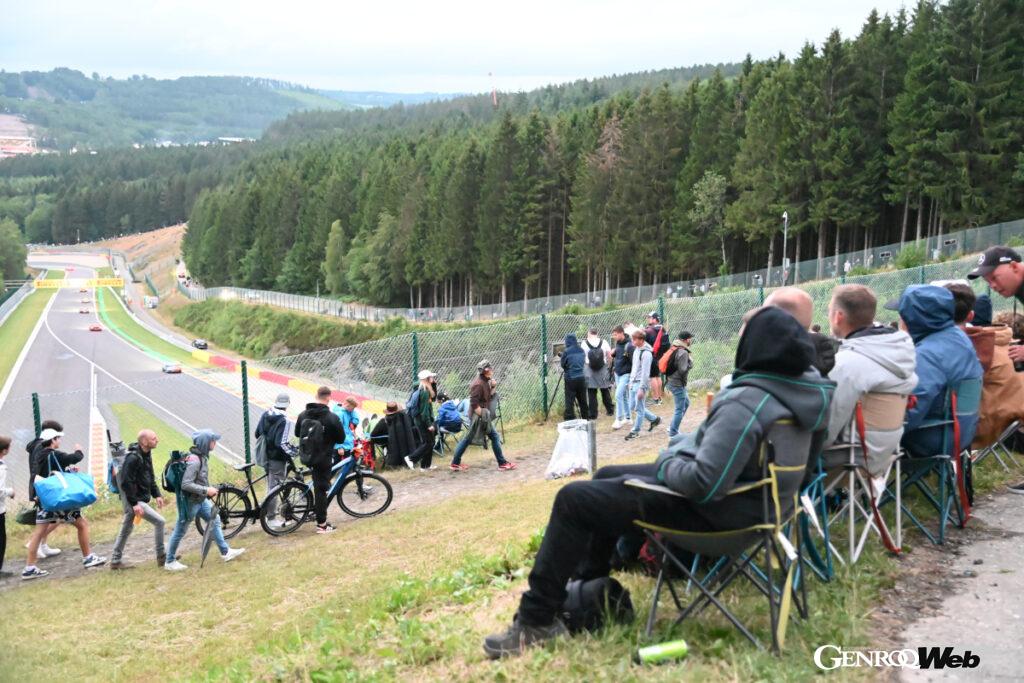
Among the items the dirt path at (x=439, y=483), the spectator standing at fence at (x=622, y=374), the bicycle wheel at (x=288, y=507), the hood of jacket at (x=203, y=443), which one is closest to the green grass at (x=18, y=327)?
the dirt path at (x=439, y=483)

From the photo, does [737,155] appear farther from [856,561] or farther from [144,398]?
[856,561]

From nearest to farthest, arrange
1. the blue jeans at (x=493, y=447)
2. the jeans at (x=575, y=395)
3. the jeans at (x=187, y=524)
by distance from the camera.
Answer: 1. the jeans at (x=187, y=524)
2. the blue jeans at (x=493, y=447)
3. the jeans at (x=575, y=395)

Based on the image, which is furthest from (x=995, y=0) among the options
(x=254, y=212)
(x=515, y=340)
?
(x=254, y=212)

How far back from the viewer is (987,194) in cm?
4775

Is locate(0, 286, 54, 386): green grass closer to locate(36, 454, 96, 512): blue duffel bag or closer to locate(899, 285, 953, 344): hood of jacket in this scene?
locate(36, 454, 96, 512): blue duffel bag

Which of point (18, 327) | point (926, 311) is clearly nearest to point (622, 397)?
point (926, 311)

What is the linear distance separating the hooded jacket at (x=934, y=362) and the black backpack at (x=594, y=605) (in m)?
2.64

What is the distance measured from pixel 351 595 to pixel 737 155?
2182 inches

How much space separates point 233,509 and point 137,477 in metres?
1.58

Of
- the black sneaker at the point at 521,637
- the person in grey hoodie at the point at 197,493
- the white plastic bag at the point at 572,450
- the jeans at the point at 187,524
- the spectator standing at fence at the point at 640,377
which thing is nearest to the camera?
the black sneaker at the point at 521,637

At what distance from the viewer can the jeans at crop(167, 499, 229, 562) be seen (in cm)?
1042

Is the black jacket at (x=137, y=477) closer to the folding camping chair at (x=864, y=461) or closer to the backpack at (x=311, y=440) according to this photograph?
the backpack at (x=311, y=440)

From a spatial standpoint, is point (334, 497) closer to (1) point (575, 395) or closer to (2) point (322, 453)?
(2) point (322, 453)

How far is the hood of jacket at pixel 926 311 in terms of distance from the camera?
643cm
